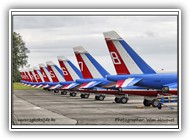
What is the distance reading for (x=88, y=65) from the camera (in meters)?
44.4

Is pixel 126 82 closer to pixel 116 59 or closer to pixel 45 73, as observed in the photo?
pixel 116 59

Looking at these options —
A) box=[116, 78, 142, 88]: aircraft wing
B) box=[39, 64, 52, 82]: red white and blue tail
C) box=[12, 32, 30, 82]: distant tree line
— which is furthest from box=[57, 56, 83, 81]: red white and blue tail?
box=[12, 32, 30, 82]: distant tree line

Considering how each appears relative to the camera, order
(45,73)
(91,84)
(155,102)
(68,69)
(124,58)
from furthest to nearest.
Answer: (45,73), (68,69), (91,84), (155,102), (124,58)

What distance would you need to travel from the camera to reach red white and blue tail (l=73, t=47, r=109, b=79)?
4288 centimetres

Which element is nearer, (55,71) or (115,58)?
(115,58)

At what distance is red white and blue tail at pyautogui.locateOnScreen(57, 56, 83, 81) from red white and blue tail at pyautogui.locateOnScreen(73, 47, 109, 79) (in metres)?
9.24

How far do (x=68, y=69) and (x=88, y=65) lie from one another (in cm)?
1176

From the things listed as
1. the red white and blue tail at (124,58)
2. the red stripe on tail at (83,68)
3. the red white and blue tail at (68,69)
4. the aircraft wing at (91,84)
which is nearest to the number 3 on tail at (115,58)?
the red white and blue tail at (124,58)

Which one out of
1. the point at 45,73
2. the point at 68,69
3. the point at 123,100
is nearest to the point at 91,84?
the point at 123,100

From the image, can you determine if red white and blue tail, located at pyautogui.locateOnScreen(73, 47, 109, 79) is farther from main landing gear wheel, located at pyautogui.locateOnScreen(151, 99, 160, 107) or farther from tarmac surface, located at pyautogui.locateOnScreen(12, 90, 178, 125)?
main landing gear wheel, located at pyautogui.locateOnScreen(151, 99, 160, 107)

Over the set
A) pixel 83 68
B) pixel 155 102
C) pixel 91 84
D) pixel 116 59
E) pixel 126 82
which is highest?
pixel 83 68
